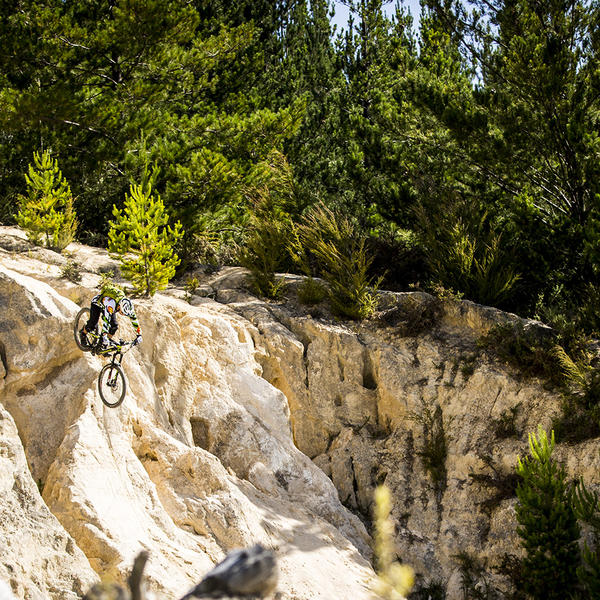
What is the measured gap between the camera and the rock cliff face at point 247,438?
530cm

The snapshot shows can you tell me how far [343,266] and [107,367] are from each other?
4.33 m

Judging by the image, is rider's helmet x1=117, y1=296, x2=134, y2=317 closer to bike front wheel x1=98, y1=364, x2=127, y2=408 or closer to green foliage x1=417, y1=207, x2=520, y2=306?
bike front wheel x1=98, y1=364, x2=127, y2=408

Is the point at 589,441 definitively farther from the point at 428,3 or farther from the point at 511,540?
the point at 428,3

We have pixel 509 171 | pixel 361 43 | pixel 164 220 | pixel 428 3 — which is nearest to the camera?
pixel 164 220

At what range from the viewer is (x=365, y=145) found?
11516 millimetres

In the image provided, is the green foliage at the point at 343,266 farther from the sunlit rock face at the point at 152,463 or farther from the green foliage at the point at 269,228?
the sunlit rock face at the point at 152,463

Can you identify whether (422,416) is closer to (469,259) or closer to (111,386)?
(469,259)

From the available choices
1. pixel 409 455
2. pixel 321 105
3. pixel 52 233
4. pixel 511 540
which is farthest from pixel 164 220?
pixel 321 105

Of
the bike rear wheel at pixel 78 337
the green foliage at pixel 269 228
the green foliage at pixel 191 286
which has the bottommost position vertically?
the bike rear wheel at pixel 78 337

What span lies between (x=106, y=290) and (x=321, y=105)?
32.3ft

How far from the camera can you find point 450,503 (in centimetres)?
779

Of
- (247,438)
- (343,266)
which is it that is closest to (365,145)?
(343,266)

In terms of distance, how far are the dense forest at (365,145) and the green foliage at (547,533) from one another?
2445mm

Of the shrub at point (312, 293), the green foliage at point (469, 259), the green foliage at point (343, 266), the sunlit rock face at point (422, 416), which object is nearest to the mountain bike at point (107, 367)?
the sunlit rock face at point (422, 416)
